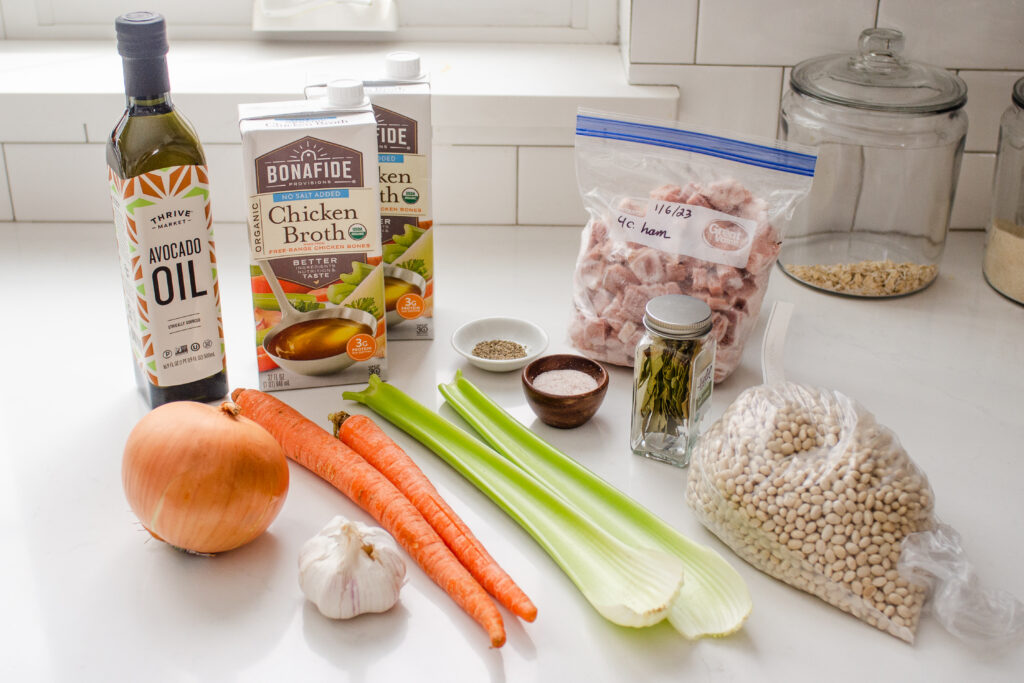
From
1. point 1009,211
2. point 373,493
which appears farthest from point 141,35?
point 1009,211

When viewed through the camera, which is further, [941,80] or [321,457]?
[941,80]

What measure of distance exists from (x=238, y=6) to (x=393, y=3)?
255 millimetres

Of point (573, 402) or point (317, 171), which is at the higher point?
point (317, 171)

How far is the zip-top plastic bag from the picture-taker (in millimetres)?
1101

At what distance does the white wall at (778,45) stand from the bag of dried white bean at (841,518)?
0.66 m

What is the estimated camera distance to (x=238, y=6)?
163 cm

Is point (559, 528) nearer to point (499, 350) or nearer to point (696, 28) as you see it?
point (499, 350)

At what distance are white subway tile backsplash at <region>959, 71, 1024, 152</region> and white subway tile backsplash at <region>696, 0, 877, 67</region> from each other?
182 millimetres

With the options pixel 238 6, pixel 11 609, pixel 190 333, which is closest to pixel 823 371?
pixel 190 333

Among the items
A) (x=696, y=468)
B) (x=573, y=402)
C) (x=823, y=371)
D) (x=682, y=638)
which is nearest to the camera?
(x=682, y=638)

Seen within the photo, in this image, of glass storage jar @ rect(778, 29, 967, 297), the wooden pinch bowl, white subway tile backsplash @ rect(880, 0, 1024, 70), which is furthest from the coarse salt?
white subway tile backsplash @ rect(880, 0, 1024, 70)

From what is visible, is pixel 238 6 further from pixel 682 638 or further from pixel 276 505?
pixel 682 638

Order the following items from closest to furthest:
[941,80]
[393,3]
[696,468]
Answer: [696,468] → [941,80] → [393,3]

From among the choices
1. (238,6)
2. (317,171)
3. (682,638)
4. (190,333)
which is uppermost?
(238,6)
